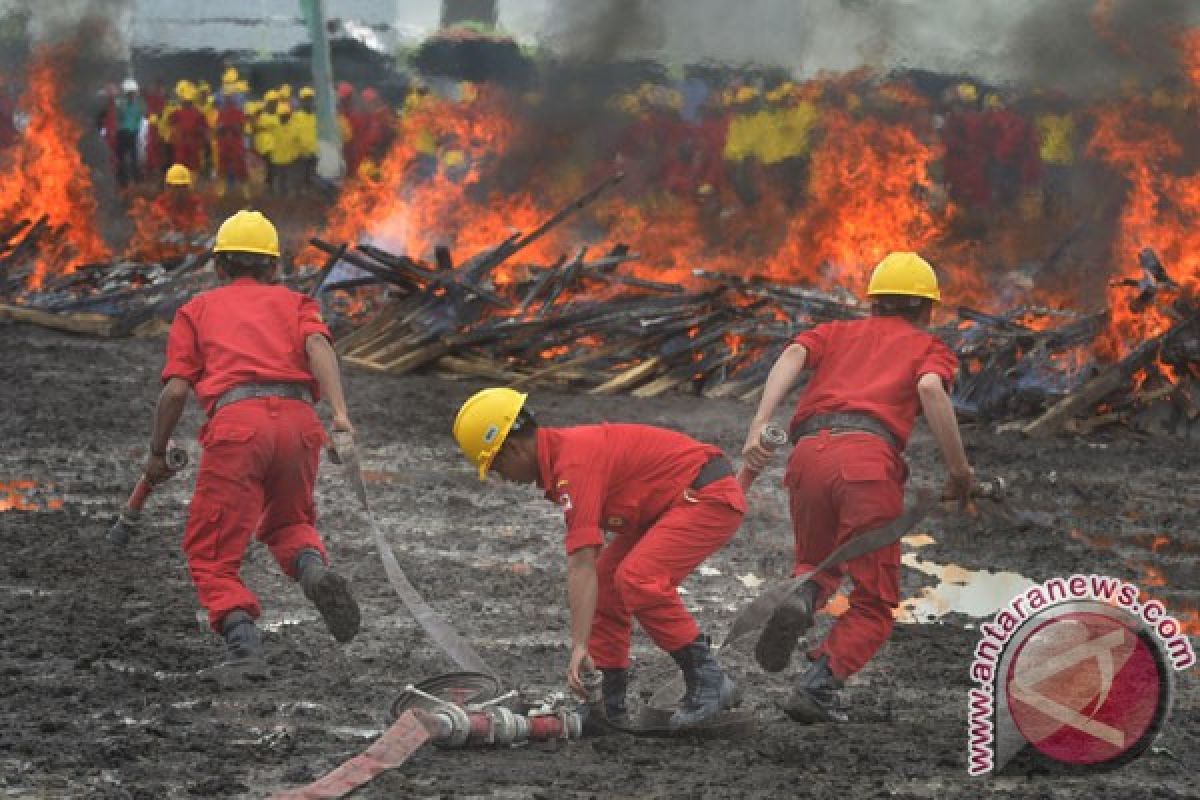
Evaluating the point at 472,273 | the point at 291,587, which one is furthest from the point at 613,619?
the point at 472,273

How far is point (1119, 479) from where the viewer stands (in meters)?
12.7

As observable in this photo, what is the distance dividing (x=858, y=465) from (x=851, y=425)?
170 millimetres

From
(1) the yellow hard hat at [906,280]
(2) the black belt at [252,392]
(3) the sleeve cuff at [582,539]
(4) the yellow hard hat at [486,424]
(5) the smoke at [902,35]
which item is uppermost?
(5) the smoke at [902,35]

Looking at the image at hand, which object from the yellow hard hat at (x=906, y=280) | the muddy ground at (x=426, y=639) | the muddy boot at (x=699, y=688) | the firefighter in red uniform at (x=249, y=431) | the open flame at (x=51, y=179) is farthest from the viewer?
the open flame at (x=51, y=179)

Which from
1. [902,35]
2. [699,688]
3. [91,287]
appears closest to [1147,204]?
[902,35]

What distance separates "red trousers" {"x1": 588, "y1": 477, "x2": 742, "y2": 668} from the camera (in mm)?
5992

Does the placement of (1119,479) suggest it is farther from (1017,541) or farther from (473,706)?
(473,706)

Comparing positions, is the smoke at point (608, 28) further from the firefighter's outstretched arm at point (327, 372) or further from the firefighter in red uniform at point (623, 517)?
the firefighter in red uniform at point (623, 517)

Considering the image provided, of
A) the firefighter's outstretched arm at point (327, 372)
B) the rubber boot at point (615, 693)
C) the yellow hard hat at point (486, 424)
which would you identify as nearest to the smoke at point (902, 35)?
the firefighter's outstretched arm at point (327, 372)

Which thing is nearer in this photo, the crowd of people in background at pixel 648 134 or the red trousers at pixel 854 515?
the red trousers at pixel 854 515

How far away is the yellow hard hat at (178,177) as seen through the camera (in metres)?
27.1

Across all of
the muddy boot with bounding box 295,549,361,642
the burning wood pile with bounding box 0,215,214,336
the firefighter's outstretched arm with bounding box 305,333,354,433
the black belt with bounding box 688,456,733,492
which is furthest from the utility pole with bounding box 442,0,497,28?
the black belt with bounding box 688,456,733,492

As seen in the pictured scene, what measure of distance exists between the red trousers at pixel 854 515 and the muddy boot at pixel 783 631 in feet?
0.63

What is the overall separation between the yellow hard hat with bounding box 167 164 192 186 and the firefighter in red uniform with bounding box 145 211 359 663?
2046cm
